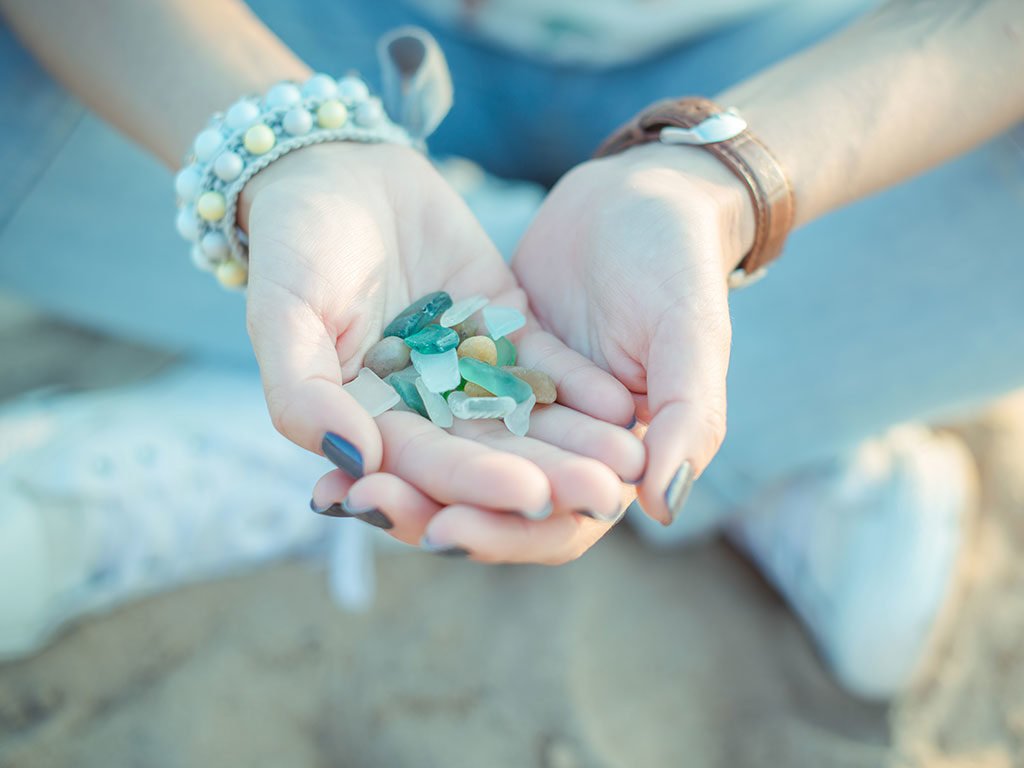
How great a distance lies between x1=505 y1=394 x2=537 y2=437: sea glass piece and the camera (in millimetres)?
1000

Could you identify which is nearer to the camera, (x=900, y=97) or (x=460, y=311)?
(x=460, y=311)

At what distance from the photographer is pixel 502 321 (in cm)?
117

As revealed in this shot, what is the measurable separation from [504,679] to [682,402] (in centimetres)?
96

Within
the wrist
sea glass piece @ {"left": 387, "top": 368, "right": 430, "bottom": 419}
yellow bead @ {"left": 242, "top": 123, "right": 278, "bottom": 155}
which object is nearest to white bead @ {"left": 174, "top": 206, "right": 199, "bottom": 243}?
yellow bead @ {"left": 242, "top": 123, "right": 278, "bottom": 155}

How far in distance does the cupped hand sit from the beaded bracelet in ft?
Answer: 1.27

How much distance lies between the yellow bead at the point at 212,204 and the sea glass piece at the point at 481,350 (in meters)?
0.46

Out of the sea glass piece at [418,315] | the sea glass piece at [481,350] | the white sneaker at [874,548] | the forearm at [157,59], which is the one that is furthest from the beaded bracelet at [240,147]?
the white sneaker at [874,548]

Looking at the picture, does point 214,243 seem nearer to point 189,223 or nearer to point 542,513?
point 189,223

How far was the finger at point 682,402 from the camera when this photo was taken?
85 centimetres

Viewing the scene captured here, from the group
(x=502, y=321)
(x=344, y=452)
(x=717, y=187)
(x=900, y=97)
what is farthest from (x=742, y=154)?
(x=344, y=452)

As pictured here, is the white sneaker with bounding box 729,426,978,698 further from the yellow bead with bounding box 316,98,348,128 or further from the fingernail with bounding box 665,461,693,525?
the yellow bead with bounding box 316,98,348,128

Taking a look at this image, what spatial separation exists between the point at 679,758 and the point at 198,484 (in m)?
1.20

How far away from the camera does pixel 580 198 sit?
4.16 feet

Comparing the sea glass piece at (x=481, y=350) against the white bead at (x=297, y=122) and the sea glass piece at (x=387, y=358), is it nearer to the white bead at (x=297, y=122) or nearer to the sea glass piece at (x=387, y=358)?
the sea glass piece at (x=387, y=358)
